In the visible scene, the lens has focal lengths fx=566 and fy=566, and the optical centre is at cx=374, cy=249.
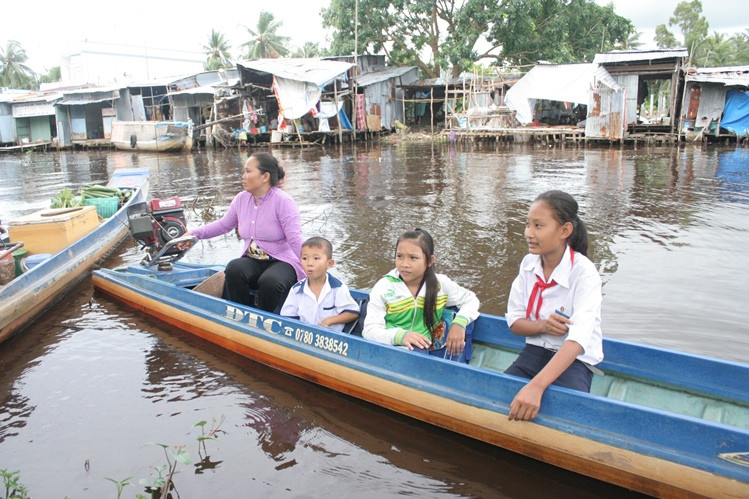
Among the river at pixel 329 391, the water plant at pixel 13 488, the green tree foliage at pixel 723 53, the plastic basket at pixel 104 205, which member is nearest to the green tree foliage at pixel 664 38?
the green tree foliage at pixel 723 53

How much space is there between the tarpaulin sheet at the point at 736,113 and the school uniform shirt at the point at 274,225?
21.4 m

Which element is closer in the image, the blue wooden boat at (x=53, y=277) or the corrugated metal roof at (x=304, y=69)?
the blue wooden boat at (x=53, y=277)

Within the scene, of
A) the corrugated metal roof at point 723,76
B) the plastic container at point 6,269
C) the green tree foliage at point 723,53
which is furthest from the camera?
the green tree foliage at point 723,53

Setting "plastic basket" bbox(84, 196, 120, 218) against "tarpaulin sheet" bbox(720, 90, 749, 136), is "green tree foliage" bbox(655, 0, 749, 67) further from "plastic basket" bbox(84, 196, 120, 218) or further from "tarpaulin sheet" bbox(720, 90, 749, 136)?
"plastic basket" bbox(84, 196, 120, 218)

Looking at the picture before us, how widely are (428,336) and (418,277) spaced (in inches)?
18.0

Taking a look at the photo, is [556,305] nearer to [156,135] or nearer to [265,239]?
[265,239]

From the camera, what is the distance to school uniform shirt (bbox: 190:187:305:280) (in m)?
4.72

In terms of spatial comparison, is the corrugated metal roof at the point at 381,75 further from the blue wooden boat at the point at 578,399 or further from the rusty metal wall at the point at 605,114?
the blue wooden boat at the point at 578,399

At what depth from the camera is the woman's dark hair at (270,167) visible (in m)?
4.64

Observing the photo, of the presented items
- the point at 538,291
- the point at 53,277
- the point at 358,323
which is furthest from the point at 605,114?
the point at 538,291

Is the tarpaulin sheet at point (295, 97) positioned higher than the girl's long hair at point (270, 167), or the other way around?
the tarpaulin sheet at point (295, 97)

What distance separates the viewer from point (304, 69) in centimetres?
2658

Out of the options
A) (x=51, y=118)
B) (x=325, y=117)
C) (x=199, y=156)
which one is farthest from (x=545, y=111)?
(x=51, y=118)

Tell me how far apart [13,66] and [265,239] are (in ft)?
182
